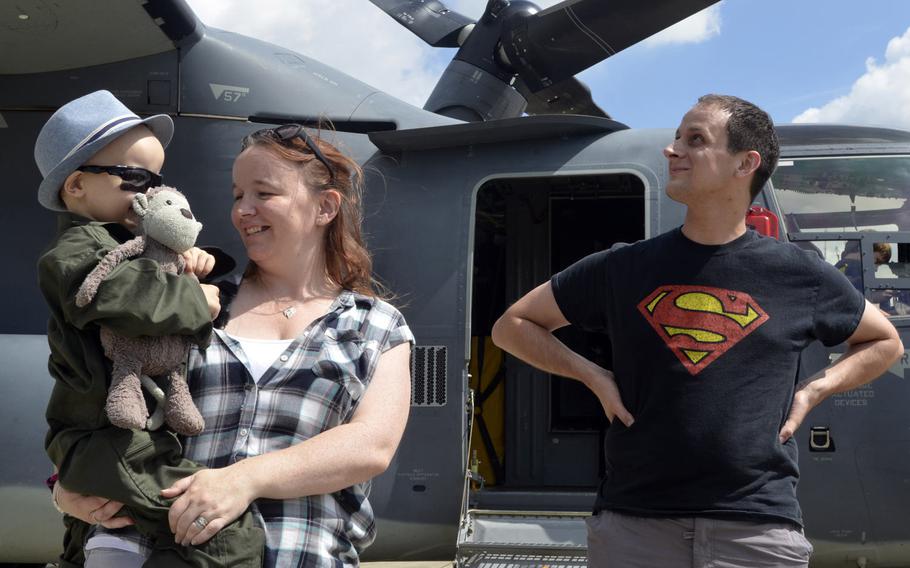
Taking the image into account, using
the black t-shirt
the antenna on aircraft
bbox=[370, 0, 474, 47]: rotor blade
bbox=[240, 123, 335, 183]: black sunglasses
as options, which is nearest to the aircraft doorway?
the antenna on aircraft

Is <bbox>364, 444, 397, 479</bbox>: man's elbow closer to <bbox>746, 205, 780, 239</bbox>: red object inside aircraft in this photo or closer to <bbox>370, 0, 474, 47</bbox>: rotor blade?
<bbox>746, 205, 780, 239</bbox>: red object inside aircraft

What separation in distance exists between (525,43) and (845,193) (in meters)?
2.67

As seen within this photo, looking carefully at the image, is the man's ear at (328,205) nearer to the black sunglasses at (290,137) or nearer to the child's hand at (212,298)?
the black sunglasses at (290,137)

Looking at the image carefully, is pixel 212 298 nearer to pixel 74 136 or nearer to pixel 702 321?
pixel 74 136

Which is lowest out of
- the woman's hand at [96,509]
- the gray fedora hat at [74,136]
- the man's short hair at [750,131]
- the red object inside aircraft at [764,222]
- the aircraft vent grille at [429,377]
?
the woman's hand at [96,509]

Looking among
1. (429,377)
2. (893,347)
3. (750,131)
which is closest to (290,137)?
(750,131)

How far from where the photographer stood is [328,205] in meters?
2.16

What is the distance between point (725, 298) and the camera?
232 cm

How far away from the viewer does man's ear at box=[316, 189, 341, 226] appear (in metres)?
2.15

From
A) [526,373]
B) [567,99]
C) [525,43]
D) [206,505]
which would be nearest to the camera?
[206,505]

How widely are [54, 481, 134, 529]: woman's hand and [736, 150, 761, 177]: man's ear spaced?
173cm

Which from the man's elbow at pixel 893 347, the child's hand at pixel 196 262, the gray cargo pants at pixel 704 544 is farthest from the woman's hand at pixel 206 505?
the man's elbow at pixel 893 347

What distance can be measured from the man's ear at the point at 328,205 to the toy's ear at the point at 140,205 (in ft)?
1.28

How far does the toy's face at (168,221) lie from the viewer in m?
1.90
